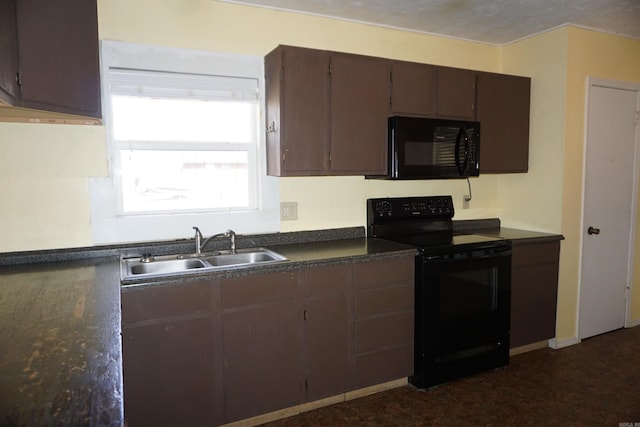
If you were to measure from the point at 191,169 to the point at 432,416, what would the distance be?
81.0 inches

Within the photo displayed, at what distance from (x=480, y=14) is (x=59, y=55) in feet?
8.35

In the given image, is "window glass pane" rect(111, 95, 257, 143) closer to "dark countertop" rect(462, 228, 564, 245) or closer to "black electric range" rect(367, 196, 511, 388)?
"black electric range" rect(367, 196, 511, 388)

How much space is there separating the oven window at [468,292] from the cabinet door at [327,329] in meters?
0.66

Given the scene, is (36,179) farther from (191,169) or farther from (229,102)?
(229,102)

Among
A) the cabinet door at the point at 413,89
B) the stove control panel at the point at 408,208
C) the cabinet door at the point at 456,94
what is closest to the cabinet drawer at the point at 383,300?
the stove control panel at the point at 408,208

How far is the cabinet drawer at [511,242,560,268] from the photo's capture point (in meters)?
3.01

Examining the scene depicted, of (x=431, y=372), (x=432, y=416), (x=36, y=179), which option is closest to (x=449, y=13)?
(x=431, y=372)

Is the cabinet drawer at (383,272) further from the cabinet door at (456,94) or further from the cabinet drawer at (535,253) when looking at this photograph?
the cabinet door at (456,94)

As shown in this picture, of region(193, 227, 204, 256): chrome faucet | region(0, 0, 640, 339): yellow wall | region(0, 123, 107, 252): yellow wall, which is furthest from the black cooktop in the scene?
region(0, 123, 107, 252): yellow wall

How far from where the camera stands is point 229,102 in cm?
271

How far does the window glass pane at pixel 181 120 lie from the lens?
2.48 meters

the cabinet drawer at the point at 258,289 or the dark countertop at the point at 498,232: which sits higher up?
the dark countertop at the point at 498,232

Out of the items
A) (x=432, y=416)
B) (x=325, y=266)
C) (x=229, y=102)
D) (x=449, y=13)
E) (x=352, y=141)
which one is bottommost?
(x=432, y=416)

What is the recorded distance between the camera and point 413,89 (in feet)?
9.37
